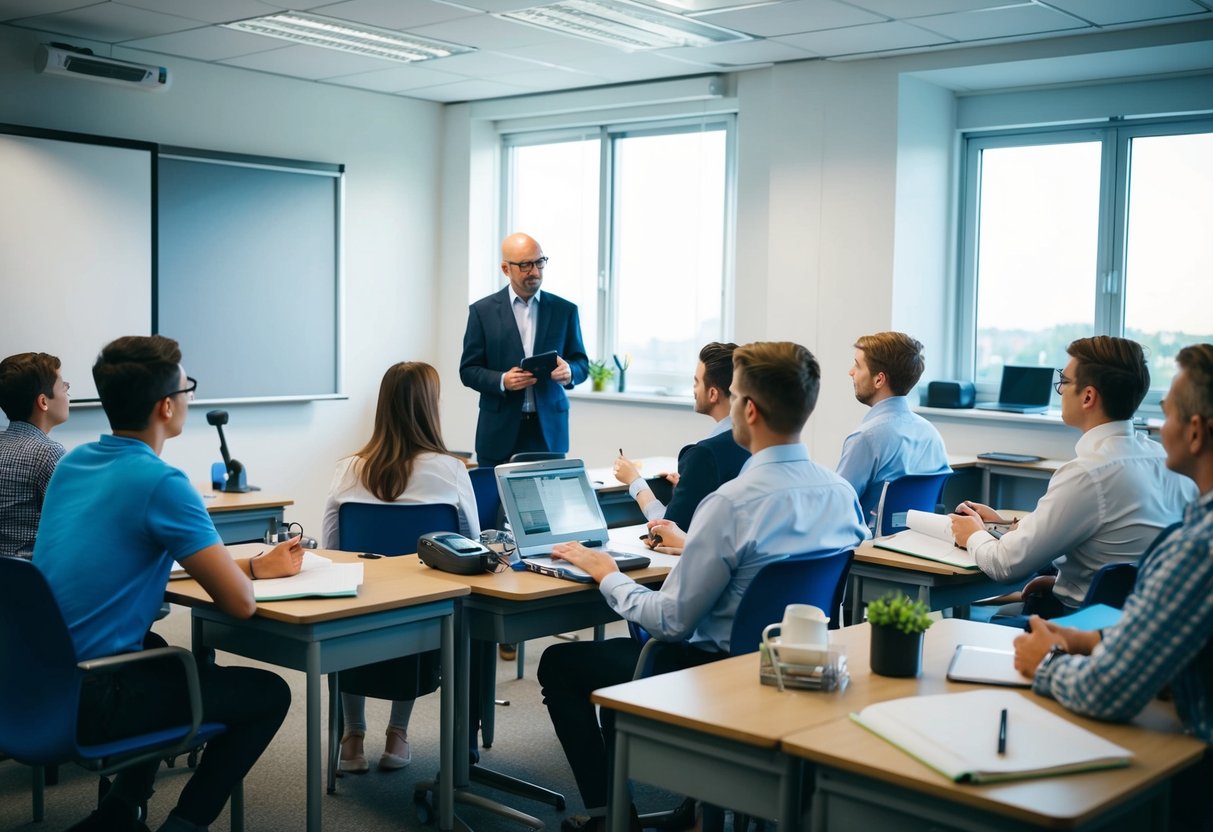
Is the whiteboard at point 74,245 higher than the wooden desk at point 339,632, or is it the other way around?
the whiteboard at point 74,245

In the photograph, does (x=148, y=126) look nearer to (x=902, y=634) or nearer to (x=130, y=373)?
(x=130, y=373)

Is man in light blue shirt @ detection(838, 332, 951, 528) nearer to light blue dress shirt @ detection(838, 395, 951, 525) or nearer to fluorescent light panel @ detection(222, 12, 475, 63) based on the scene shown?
light blue dress shirt @ detection(838, 395, 951, 525)

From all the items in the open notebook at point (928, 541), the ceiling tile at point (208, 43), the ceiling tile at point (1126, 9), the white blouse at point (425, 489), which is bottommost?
the open notebook at point (928, 541)

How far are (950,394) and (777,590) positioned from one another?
4.13 metres

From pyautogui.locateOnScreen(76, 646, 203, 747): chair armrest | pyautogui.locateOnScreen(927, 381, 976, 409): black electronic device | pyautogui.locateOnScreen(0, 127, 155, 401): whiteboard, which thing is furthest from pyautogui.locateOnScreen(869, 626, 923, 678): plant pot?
pyautogui.locateOnScreen(0, 127, 155, 401): whiteboard

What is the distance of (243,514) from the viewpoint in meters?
4.86

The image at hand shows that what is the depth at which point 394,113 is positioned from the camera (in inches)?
316

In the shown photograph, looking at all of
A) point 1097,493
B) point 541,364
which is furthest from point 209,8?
point 1097,493

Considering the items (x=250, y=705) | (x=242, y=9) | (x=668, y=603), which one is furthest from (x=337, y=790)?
(x=242, y=9)

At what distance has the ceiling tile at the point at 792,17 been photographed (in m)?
5.33

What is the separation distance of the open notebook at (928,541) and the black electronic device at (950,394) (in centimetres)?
262

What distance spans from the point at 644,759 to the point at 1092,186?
A: 210 inches

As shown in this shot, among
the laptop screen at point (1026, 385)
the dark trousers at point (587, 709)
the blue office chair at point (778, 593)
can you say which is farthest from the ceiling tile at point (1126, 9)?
the dark trousers at point (587, 709)

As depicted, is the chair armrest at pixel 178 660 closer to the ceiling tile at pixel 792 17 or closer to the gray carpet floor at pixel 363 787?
the gray carpet floor at pixel 363 787
